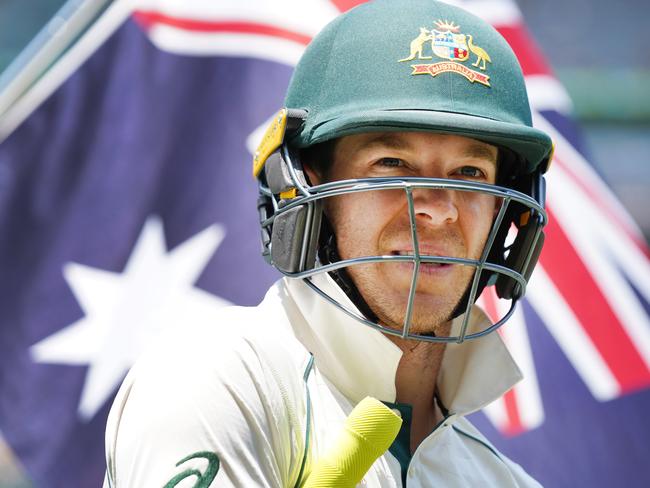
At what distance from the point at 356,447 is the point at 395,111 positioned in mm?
643

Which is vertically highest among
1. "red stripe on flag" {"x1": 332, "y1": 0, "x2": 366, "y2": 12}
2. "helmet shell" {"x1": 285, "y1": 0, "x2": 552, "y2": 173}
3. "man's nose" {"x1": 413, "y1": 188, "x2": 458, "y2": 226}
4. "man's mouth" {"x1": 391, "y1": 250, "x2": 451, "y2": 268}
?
"red stripe on flag" {"x1": 332, "y1": 0, "x2": 366, "y2": 12}

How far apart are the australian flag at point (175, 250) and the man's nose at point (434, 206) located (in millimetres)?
1379

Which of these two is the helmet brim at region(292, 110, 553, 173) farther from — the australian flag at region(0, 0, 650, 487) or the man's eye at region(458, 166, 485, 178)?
the australian flag at region(0, 0, 650, 487)

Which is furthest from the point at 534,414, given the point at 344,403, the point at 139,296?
the point at 344,403

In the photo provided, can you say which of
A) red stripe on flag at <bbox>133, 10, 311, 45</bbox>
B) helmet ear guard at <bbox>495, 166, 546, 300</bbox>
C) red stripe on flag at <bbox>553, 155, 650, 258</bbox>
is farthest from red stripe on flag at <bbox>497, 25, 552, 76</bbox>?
helmet ear guard at <bbox>495, 166, 546, 300</bbox>

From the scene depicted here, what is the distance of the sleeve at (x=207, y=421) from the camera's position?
135 centimetres

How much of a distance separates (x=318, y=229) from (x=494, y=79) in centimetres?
43

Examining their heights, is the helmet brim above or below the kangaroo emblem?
below

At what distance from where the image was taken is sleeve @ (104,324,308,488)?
1.35 metres

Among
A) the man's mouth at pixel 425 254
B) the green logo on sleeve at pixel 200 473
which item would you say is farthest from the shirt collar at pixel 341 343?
the green logo on sleeve at pixel 200 473

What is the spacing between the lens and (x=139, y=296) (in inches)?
124

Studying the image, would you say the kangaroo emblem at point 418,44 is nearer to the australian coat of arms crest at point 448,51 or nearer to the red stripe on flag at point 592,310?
the australian coat of arms crest at point 448,51

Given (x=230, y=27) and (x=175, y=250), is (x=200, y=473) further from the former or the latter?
(x=230, y=27)

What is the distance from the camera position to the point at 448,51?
76.0 inches
